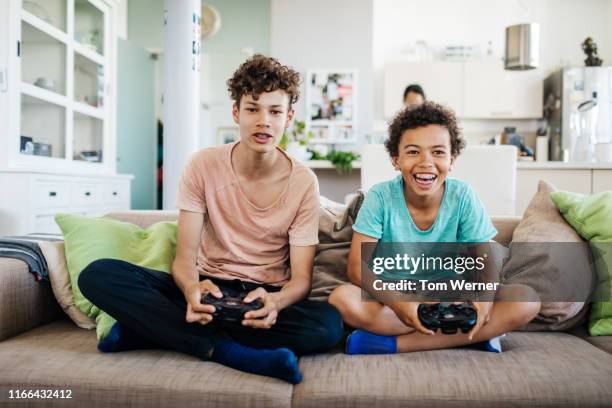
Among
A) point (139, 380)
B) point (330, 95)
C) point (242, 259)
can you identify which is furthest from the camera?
point (330, 95)

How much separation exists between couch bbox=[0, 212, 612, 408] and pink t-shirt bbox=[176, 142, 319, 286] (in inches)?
12.1

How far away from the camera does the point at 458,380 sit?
1.20 m

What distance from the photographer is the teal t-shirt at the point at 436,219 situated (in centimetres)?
156

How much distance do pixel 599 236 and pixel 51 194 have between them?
2938 mm

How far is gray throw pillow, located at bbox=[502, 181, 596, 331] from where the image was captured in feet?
5.14

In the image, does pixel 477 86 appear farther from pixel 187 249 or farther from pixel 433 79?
pixel 187 249

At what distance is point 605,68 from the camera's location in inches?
226

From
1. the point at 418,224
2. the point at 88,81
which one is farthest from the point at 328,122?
the point at 418,224

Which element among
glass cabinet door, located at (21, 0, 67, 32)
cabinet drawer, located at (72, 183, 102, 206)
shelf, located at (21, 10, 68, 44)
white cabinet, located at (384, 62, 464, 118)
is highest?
white cabinet, located at (384, 62, 464, 118)

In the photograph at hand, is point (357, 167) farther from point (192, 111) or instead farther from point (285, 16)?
point (285, 16)

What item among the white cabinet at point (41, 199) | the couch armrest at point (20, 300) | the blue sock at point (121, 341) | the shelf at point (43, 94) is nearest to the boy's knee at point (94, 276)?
the blue sock at point (121, 341)

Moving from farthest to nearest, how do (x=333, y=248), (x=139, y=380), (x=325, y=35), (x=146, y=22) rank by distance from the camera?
(x=146, y=22) < (x=325, y=35) < (x=333, y=248) < (x=139, y=380)

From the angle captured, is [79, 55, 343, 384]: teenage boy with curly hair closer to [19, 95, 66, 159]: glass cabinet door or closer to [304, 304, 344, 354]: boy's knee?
[304, 304, 344, 354]: boy's knee

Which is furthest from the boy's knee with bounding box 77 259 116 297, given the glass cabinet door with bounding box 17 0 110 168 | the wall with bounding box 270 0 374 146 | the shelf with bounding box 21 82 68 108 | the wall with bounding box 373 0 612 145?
the wall with bounding box 373 0 612 145
